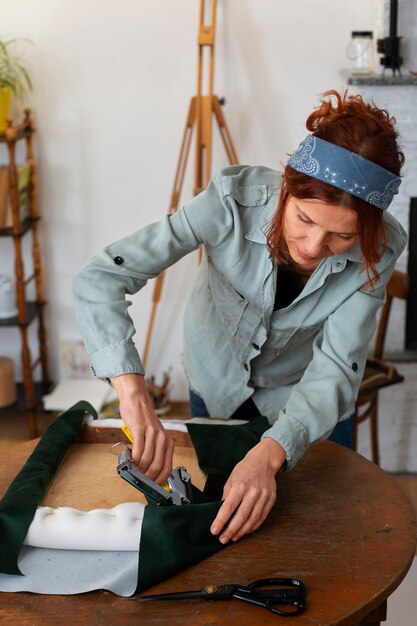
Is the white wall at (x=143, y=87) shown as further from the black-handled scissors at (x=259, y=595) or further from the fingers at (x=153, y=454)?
the black-handled scissors at (x=259, y=595)

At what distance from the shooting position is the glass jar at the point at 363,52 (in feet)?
11.1

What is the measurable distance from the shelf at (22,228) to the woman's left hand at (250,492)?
2154 mm

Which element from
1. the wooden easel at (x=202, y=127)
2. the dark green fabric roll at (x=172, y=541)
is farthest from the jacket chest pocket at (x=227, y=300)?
the wooden easel at (x=202, y=127)

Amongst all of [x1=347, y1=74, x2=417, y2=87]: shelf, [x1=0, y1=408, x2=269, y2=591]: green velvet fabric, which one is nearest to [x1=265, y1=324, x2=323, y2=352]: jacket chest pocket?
[x1=0, y1=408, x2=269, y2=591]: green velvet fabric

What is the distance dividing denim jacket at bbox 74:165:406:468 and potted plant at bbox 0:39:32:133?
180cm

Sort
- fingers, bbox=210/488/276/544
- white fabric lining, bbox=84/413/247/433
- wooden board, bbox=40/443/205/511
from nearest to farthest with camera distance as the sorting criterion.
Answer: fingers, bbox=210/488/276/544 < wooden board, bbox=40/443/205/511 < white fabric lining, bbox=84/413/247/433

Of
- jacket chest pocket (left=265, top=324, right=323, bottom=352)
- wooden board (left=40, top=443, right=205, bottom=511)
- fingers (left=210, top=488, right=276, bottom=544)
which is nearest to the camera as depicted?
fingers (left=210, top=488, right=276, bottom=544)

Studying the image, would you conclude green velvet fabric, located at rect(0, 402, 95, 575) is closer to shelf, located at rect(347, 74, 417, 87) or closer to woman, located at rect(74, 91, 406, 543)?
woman, located at rect(74, 91, 406, 543)

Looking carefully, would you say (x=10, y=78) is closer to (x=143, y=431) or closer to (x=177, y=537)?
(x=143, y=431)

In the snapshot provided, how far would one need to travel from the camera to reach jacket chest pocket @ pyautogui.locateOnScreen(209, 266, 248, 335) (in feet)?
6.38

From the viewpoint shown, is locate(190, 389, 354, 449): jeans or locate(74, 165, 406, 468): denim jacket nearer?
locate(74, 165, 406, 468): denim jacket

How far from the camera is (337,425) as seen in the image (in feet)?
6.70

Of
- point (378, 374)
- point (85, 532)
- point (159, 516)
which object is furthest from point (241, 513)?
point (378, 374)

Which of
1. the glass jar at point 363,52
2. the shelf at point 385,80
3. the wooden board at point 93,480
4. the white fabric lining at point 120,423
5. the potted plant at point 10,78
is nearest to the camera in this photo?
the wooden board at point 93,480
